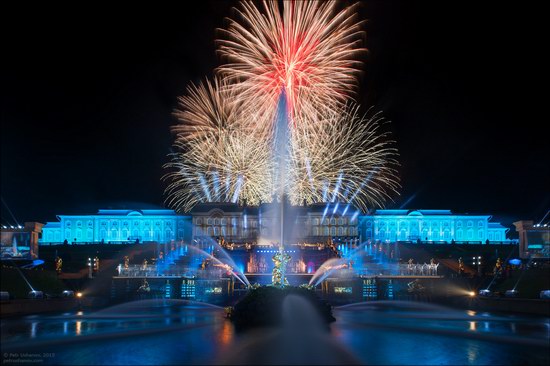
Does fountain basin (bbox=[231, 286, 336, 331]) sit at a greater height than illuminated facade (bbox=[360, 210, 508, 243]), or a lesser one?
lesser

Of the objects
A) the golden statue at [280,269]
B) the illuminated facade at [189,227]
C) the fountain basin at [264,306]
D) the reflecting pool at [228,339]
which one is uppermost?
the illuminated facade at [189,227]

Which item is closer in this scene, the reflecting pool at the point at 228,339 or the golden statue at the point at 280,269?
the reflecting pool at the point at 228,339

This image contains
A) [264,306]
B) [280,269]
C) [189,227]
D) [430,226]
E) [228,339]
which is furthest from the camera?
[189,227]

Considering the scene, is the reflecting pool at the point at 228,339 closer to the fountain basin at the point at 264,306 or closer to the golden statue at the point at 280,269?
the fountain basin at the point at 264,306

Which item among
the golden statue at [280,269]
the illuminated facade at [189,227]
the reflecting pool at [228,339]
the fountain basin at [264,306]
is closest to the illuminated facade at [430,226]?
the illuminated facade at [189,227]

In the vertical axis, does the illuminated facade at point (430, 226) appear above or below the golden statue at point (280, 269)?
above

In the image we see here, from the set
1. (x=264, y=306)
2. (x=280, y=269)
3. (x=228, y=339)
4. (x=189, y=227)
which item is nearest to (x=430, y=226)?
(x=189, y=227)

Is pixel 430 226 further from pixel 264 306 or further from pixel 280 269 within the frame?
pixel 264 306

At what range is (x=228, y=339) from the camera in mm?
23281

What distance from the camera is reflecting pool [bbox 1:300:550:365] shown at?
64.1 feet

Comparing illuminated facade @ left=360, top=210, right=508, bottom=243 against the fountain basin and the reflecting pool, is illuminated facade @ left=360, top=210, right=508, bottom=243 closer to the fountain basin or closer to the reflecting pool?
the reflecting pool

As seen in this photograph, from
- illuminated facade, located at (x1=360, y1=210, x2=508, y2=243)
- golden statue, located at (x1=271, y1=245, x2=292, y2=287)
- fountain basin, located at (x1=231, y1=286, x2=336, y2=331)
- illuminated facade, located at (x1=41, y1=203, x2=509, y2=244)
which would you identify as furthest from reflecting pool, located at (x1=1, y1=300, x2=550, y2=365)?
illuminated facade, located at (x1=360, y1=210, x2=508, y2=243)

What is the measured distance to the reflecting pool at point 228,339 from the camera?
19.5 m

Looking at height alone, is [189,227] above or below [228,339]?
above
